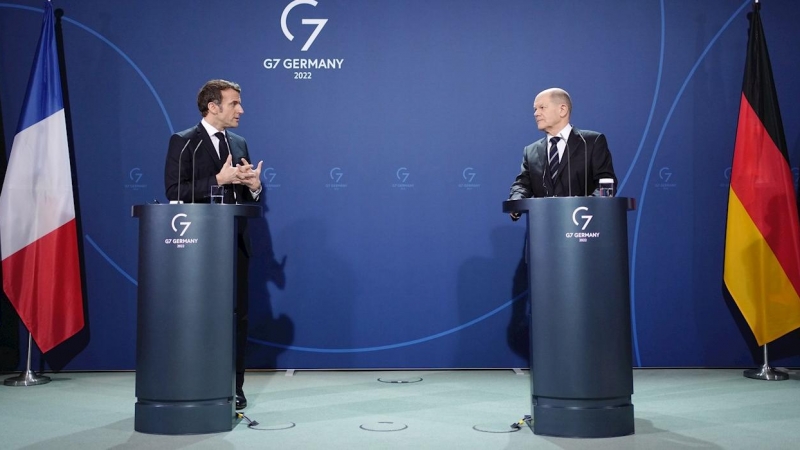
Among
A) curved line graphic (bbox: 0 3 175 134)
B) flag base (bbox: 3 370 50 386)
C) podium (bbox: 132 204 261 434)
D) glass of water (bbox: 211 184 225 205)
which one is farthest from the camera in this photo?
curved line graphic (bbox: 0 3 175 134)

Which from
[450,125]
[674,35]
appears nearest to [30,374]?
[450,125]

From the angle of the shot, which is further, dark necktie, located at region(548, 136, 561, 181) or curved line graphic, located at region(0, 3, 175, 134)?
curved line graphic, located at region(0, 3, 175, 134)

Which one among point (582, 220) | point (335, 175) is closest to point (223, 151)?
point (335, 175)

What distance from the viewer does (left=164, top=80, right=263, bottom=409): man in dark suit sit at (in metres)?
4.27

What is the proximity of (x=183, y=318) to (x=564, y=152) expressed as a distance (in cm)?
230

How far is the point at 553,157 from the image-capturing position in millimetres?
4656

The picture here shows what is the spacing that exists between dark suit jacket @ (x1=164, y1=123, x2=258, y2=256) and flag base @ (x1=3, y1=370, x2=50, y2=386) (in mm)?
2039

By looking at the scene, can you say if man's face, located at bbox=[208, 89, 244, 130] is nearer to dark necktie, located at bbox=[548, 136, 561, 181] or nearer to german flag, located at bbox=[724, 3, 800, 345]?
dark necktie, located at bbox=[548, 136, 561, 181]

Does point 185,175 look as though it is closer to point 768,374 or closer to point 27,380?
point 27,380

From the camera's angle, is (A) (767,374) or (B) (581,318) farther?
(A) (767,374)

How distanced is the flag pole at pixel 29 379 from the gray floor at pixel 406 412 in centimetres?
8

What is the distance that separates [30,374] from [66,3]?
8.75 feet

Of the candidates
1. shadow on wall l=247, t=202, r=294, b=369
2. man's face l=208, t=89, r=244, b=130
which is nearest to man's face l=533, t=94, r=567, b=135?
man's face l=208, t=89, r=244, b=130

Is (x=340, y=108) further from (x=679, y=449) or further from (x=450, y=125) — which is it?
(x=679, y=449)
